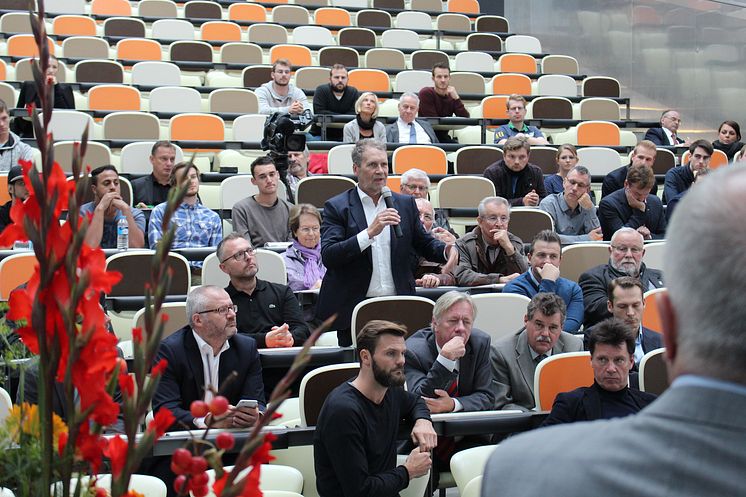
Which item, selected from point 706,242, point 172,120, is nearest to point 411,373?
point 706,242

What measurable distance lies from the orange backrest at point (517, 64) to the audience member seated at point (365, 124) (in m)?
3.32

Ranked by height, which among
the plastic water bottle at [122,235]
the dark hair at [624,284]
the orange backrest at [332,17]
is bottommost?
the dark hair at [624,284]

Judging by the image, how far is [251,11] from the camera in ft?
36.2

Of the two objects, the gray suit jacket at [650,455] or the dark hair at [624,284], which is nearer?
the gray suit jacket at [650,455]

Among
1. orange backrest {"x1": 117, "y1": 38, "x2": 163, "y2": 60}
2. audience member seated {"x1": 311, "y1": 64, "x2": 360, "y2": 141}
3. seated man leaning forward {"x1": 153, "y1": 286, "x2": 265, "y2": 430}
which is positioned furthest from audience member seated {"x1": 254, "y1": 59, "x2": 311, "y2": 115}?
seated man leaning forward {"x1": 153, "y1": 286, "x2": 265, "y2": 430}

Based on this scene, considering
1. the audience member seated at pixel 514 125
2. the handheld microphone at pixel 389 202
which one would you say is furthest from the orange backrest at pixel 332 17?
the handheld microphone at pixel 389 202

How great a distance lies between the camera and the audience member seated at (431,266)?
5123mm

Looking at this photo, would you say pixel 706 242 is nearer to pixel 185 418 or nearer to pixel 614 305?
Answer: pixel 185 418

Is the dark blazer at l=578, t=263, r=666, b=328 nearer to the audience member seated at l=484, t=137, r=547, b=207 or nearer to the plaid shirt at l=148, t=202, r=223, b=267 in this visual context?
the audience member seated at l=484, t=137, r=547, b=207

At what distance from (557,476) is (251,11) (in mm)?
10768

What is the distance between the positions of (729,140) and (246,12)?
5.46m

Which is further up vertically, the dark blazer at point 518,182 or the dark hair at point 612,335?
the dark blazer at point 518,182

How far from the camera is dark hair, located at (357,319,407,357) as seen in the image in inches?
131

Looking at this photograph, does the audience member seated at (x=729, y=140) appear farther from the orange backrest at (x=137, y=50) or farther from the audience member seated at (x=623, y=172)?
the orange backrest at (x=137, y=50)
